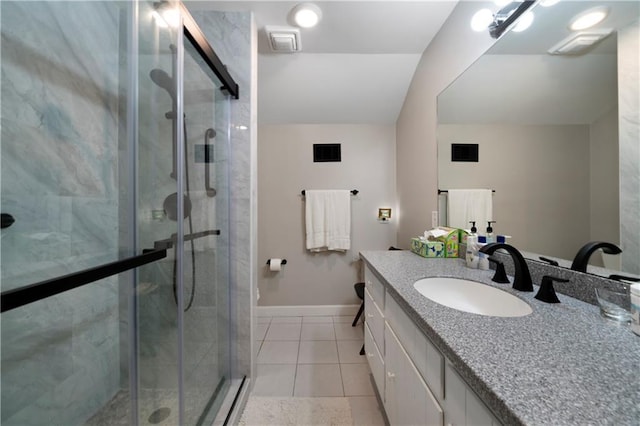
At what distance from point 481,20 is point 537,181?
0.94 metres

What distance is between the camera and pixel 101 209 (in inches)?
41.5

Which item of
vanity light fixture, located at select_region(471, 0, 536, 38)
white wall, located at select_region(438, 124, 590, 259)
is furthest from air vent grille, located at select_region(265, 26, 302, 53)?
white wall, located at select_region(438, 124, 590, 259)

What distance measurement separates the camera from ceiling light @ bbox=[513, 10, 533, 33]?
973 millimetres

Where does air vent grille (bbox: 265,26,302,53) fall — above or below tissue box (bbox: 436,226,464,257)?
→ above

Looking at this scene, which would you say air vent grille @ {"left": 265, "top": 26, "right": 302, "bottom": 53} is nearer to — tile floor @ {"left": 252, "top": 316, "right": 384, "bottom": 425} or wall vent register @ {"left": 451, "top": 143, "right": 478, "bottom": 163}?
wall vent register @ {"left": 451, "top": 143, "right": 478, "bottom": 163}

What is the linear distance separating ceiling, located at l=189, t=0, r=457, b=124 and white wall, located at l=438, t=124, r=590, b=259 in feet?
2.86

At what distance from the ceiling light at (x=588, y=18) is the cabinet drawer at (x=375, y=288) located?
127cm

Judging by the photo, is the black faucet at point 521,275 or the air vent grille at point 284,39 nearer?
the black faucet at point 521,275

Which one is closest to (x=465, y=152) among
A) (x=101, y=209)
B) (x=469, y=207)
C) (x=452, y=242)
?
(x=469, y=207)

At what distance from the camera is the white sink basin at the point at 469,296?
0.85 meters

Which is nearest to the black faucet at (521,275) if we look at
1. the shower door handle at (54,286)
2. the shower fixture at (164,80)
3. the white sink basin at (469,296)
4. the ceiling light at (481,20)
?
the white sink basin at (469,296)

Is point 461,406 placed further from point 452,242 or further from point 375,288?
point 452,242

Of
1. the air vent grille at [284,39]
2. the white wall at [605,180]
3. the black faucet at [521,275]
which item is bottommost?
the black faucet at [521,275]

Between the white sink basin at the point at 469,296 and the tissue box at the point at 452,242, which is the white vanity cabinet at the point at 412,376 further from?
the tissue box at the point at 452,242
